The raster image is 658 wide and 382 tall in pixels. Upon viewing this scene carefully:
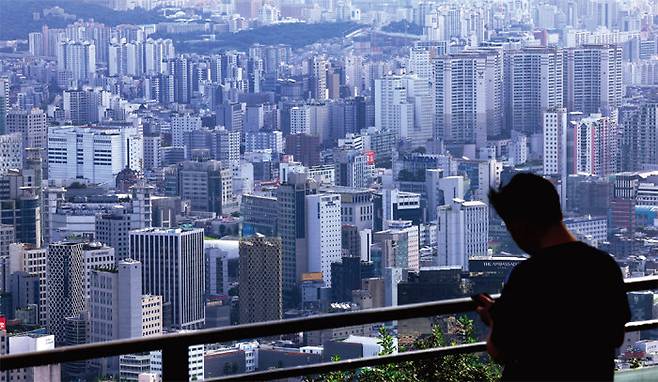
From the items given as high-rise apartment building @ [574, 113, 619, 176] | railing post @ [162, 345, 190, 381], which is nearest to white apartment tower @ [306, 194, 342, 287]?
high-rise apartment building @ [574, 113, 619, 176]

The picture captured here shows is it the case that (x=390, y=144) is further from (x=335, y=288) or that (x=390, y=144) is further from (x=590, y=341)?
(x=590, y=341)

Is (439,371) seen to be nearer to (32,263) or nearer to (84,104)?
(32,263)

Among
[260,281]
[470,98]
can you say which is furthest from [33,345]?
[470,98]

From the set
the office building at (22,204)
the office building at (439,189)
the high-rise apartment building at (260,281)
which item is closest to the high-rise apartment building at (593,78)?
the office building at (439,189)

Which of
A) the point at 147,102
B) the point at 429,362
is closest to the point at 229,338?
the point at 429,362

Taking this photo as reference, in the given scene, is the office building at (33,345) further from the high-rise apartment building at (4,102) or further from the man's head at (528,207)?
the high-rise apartment building at (4,102)

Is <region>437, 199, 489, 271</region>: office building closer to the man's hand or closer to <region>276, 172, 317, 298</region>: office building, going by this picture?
<region>276, 172, 317, 298</region>: office building
